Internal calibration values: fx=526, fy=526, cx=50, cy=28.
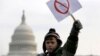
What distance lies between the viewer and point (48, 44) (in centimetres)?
738

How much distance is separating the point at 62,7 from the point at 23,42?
13372 cm

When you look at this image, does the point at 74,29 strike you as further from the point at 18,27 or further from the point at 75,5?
the point at 18,27

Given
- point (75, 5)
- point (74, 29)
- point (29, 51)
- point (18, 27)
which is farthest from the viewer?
point (18, 27)

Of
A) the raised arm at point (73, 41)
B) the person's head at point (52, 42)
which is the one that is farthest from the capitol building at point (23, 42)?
the raised arm at point (73, 41)

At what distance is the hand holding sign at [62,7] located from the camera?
7.63 m

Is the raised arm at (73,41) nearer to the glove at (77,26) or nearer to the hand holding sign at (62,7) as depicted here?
the glove at (77,26)

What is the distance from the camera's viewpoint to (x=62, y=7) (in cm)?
805

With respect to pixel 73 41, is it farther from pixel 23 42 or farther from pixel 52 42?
pixel 23 42

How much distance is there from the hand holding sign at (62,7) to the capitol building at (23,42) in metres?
130

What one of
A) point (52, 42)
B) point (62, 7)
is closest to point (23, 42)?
point (62, 7)

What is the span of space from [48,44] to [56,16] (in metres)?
0.63

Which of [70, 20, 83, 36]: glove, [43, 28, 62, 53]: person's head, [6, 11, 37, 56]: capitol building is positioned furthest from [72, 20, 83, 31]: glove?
[6, 11, 37, 56]: capitol building

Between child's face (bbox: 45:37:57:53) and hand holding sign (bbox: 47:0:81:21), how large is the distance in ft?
1.58

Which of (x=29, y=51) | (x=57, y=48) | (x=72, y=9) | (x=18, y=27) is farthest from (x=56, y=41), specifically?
(x=18, y=27)
